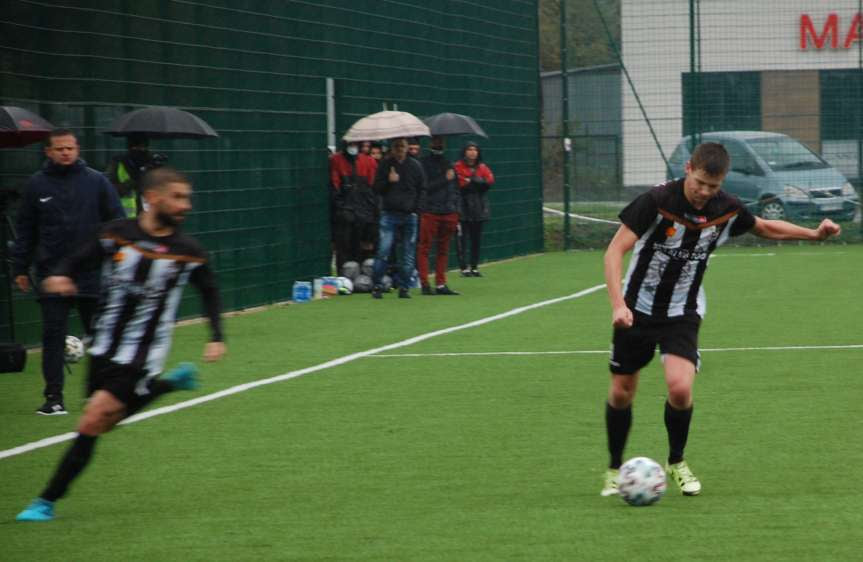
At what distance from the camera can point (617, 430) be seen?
7699 mm

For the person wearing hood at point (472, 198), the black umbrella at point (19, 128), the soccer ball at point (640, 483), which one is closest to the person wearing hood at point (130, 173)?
the black umbrella at point (19, 128)

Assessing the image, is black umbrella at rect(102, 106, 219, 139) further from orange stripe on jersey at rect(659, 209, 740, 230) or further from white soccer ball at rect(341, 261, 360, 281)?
orange stripe on jersey at rect(659, 209, 740, 230)

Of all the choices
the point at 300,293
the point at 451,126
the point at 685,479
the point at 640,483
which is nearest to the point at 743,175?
the point at 451,126

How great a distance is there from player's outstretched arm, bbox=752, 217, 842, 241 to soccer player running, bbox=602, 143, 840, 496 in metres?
0.04

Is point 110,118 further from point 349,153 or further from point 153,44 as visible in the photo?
point 349,153

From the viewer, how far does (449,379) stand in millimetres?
11938

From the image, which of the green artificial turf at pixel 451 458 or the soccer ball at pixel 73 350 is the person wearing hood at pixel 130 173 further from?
the green artificial turf at pixel 451 458

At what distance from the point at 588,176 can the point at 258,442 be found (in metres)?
20.0

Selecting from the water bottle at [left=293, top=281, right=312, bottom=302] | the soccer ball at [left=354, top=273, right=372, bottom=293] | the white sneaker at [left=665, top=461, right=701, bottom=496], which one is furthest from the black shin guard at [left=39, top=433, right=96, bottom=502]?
the soccer ball at [left=354, top=273, right=372, bottom=293]

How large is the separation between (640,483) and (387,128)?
12448 mm

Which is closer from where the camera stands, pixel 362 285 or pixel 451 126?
pixel 362 285

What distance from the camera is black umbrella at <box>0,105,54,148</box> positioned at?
12.1 meters

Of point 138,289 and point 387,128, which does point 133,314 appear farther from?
point 387,128

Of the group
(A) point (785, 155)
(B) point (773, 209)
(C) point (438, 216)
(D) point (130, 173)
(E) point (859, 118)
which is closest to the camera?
(D) point (130, 173)
